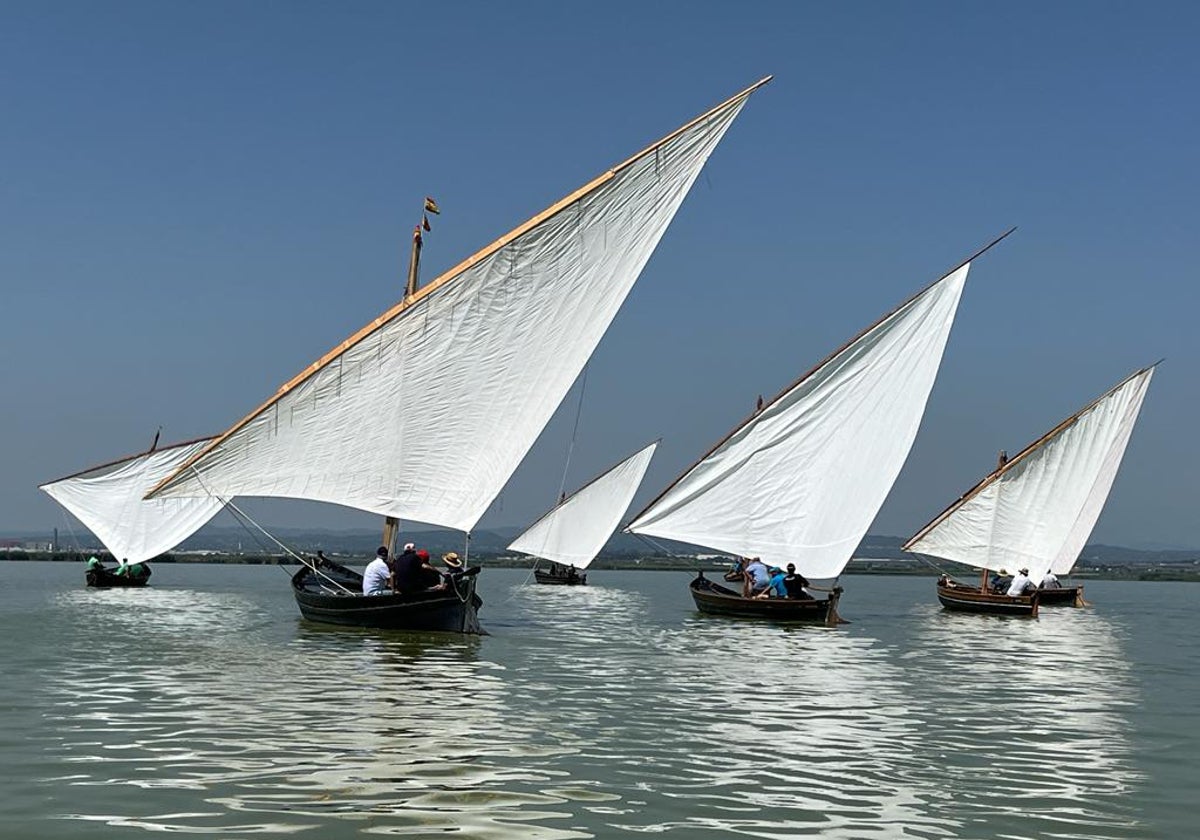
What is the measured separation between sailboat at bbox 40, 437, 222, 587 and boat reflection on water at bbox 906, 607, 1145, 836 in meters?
37.0

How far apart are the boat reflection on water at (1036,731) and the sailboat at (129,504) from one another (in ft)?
121

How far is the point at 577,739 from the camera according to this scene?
612 inches

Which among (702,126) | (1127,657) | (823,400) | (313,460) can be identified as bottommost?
(1127,657)

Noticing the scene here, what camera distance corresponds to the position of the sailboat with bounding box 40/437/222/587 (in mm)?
58031

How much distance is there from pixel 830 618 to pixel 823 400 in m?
6.94

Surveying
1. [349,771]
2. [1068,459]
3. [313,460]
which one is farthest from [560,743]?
[1068,459]

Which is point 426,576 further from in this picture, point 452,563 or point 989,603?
point 989,603

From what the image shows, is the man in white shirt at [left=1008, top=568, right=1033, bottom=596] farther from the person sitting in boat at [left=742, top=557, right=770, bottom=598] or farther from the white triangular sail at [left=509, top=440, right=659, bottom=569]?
the white triangular sail at [left=509, top=440, right=659, bottom=569]

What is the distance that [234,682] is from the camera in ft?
66.5

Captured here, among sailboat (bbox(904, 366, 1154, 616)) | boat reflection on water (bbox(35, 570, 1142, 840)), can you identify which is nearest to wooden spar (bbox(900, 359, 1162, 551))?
sailboat (bbox(904, 366, 1154, 616))

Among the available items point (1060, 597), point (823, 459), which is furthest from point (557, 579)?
point (823, 459)

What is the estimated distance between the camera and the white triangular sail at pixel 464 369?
26312mm

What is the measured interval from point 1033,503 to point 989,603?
6589 mm

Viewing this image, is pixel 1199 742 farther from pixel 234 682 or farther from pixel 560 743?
pixel 234 682
